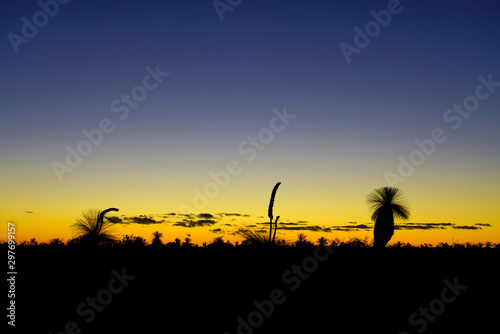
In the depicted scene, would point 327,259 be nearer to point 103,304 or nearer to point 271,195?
point 271,195

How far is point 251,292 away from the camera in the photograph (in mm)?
11805

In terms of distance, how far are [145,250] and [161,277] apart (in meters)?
3.64

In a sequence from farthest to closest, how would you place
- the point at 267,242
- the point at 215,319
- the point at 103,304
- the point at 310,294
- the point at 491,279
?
1. the point at 267,242
2. the point at 491,279
3. the point at 310,294
4. the point at 103,304
5. the point at 215,319

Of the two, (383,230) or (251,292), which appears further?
(383,230)

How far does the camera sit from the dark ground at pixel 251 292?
395 inches

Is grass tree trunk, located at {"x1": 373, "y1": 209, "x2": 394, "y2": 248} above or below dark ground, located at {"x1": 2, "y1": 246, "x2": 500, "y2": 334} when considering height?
above

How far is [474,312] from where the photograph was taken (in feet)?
35.2

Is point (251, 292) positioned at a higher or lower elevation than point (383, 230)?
lower

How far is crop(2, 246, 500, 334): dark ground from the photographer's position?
10031 millimetres

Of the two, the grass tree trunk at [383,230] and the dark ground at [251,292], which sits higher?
the grass tree trunk at [383,230]

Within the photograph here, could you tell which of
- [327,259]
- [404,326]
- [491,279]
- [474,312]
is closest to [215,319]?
[404,326]

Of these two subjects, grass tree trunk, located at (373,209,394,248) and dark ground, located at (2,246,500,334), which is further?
grass tree trunk, located at (373,209,394,248)

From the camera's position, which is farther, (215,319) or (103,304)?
(103,304)

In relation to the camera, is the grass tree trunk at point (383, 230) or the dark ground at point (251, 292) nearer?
the dark ground at point (251, 292)
